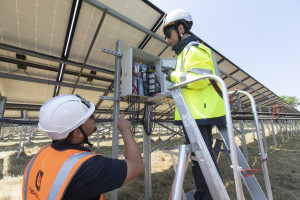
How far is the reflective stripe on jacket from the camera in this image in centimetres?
163

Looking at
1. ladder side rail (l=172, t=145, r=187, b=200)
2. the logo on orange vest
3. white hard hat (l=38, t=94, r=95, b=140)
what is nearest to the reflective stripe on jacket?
ladder side rail (l=172, t=145, r=187, b=200)

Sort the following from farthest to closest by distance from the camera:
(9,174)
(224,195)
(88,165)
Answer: (9,174)
(224,195)
(88,165)

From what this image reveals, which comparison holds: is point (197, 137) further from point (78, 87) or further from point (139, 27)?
point (78, 87)

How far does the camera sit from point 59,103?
1.37 m

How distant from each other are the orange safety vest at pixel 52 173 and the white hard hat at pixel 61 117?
17 cm

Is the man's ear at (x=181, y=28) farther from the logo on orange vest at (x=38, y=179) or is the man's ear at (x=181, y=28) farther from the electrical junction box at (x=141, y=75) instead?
the logo on orange vest at (x=38, y=179)

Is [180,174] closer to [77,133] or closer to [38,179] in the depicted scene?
[77,133]

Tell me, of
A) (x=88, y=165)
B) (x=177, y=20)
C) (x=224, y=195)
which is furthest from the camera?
(x=177, y=20)

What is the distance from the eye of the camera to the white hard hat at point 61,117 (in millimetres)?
1309

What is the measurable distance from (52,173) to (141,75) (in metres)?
2.78

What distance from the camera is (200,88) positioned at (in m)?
1.73

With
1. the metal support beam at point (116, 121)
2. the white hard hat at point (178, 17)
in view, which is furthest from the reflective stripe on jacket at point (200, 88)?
the metal support beam at point (116, 121)

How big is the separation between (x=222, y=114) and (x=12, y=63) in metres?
5.42

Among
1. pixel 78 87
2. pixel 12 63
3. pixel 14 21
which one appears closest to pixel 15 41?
pixel 14 21
